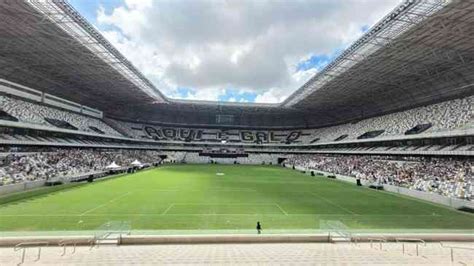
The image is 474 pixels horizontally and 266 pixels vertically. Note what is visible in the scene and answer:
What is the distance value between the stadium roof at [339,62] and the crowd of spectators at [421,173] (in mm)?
10644

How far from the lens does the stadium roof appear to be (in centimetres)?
2684

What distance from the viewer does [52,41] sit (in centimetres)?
3328

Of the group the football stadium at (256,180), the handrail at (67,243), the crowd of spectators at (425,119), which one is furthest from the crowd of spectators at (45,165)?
the crowd of spectators at (425,119)

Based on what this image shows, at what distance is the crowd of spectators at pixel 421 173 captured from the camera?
27.2 m

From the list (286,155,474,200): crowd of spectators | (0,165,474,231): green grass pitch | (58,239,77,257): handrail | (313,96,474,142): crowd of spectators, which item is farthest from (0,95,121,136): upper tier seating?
(313,96,474,142): crowd of spectators

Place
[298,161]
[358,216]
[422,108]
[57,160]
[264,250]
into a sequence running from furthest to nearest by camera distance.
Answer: [298,161] < [422,108] < [57,160] < [358,216] < [264,250]

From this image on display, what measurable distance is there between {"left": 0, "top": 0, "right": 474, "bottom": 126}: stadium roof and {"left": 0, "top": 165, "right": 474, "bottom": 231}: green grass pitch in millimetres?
14888

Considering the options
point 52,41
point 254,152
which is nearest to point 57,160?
point 52,41

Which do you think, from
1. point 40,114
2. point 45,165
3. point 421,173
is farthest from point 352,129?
point 40,114

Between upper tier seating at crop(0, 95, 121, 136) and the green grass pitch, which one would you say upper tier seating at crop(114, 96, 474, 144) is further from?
upper tier seating at crop(0, 95, 121, 136)

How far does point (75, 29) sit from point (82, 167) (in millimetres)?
20515

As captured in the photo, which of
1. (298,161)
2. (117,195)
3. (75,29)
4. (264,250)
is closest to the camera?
(264,250)

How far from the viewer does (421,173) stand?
34750 mm

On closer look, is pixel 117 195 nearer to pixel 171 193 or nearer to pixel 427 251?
pixel 171 193
